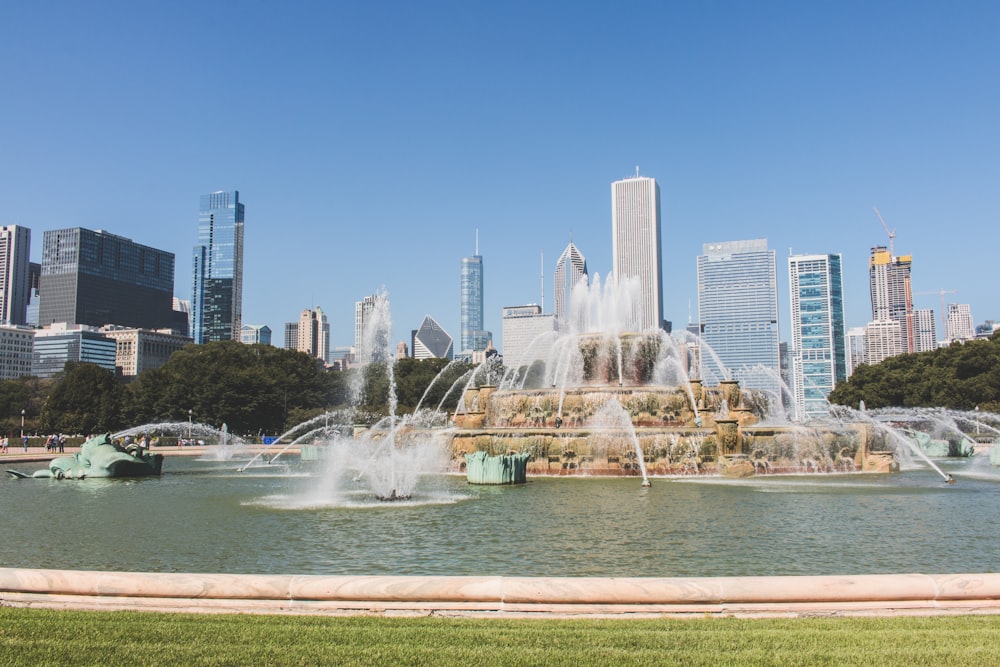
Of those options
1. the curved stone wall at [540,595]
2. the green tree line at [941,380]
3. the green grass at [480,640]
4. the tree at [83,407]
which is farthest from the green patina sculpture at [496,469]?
the tree at [83,407]

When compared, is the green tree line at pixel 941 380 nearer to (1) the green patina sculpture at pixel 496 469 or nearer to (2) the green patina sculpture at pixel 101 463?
(1) the green patina sculpture at pixel 496 469

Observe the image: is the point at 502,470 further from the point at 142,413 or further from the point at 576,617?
the point at 142,413

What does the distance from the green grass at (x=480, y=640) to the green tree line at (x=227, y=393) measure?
5907cm

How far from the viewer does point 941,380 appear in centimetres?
8281

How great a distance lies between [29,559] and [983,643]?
13.2 m

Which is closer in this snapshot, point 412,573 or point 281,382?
point 412,573

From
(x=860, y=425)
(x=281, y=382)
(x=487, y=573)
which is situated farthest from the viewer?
(x=281, y=382)

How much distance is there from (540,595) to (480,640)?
1.27 meters

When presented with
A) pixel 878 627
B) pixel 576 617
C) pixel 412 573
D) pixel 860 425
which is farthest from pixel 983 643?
pixel 860 425

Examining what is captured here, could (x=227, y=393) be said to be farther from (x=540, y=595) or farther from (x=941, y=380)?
(x=540, y=595)

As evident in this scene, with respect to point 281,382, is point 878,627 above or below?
below

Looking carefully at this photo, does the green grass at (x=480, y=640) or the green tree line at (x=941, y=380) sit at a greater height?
the green tree line at (x=941, y=380)

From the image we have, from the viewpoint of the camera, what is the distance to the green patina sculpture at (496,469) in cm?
2617

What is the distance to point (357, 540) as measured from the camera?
48.8 ft
